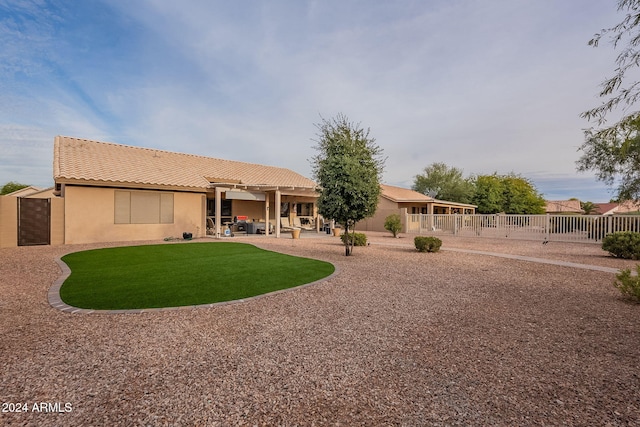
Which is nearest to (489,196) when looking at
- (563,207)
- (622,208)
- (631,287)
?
(622,208)

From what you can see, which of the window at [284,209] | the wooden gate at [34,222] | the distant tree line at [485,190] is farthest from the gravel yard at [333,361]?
the distant tree line at [485,190]

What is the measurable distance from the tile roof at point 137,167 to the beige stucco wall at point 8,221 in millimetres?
2259

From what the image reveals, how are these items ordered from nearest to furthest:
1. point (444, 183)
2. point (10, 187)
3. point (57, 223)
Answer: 1. point (57, 223)
2. point (444, 183)
3. point (10, 187)

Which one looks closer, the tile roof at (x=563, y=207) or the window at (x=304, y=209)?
the window at (x=304, y=209)

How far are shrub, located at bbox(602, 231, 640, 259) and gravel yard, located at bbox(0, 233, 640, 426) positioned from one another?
8185 millimetres

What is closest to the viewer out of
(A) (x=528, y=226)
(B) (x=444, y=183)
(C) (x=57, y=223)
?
(C) (x=57, y=223)

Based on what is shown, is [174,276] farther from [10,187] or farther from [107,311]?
[10,187]

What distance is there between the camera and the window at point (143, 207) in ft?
52.4

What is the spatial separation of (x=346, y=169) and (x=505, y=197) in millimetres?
42180

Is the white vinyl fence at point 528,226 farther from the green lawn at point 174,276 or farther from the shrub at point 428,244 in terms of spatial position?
the green lawn at point 174,276

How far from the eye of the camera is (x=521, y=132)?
19312 mm

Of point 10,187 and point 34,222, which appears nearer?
point 34,222

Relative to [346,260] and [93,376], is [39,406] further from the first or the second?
[346,260]

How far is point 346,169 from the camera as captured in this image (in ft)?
35.2
